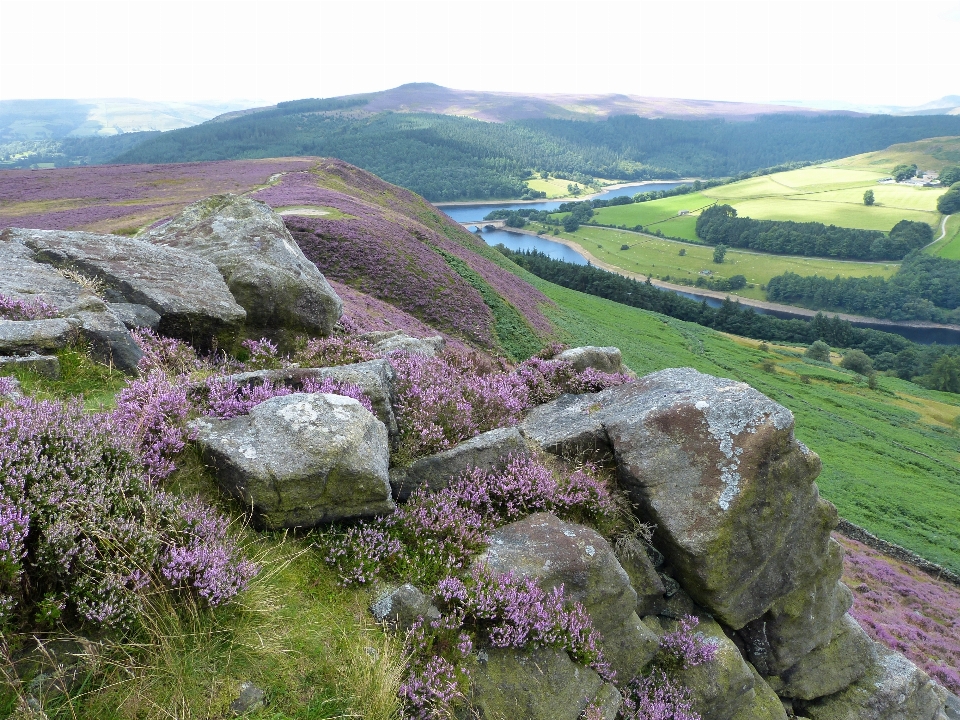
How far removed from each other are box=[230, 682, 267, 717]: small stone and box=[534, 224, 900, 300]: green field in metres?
174

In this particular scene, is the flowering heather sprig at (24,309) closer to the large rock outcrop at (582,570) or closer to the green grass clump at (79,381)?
the green grass clump at (79,381)

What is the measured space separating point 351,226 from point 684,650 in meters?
37.5

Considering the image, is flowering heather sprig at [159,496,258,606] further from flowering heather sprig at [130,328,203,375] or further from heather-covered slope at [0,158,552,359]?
heather-covered slope at [0,158,552,359]

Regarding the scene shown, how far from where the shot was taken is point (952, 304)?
15538cm

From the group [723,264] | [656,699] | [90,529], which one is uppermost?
[90,529]

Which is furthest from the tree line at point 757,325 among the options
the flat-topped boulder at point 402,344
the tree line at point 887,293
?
the flat-topped boulder at point 402,344

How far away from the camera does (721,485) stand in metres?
7.63

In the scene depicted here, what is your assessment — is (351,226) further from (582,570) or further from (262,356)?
(582,570)

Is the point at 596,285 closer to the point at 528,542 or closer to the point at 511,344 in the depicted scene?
the point at 511,344

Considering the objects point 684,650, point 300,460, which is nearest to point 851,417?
point 684,650

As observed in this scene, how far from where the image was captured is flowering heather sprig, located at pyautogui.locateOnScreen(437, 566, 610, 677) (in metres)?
5.23

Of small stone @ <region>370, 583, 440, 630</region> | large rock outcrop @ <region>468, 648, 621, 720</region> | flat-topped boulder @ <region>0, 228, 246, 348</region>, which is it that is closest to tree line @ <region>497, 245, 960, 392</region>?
flat-topped boulder @ <region>0, 228, 246, 348</region>

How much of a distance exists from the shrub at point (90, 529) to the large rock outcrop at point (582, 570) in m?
2.80

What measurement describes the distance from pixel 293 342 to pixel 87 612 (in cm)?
802
